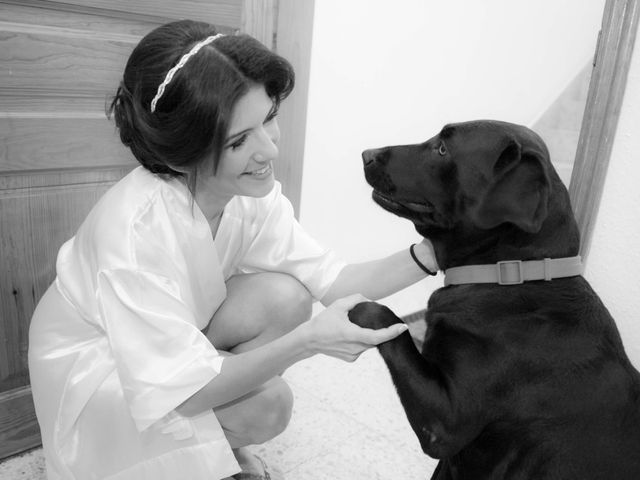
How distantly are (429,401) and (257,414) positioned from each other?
44 cm

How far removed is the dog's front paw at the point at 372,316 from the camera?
1.04 meters

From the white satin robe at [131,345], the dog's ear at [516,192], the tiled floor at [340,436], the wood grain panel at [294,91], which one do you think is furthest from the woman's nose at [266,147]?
the tiled floor at [340,436]

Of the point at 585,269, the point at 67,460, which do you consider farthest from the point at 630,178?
the point at 67,460

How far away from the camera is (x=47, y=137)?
1.29m

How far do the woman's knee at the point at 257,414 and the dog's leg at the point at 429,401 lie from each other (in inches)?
13.8

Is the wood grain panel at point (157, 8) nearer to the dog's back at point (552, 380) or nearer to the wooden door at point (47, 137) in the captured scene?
the wooden door at point (47, 137)

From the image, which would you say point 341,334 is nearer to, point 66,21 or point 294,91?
point 66,21

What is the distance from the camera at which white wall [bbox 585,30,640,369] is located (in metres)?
1.64

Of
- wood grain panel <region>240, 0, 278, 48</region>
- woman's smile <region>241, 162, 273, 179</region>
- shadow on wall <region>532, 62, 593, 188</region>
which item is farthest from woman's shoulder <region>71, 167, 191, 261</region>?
shadow on wall <region>532, 62, 593, 188</region>

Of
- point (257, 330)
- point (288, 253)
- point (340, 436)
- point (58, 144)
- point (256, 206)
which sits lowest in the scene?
point (340, 436)

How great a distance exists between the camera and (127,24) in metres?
1.36

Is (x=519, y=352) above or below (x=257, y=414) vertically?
above

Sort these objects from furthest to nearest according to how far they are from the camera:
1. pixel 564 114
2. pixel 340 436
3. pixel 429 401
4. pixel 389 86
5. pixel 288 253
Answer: pixel 564 114, pixel 389 86, pixel 340 436, pixel 288 253, pixel 429 401

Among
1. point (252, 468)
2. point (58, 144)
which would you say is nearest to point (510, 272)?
point (252, 468)
